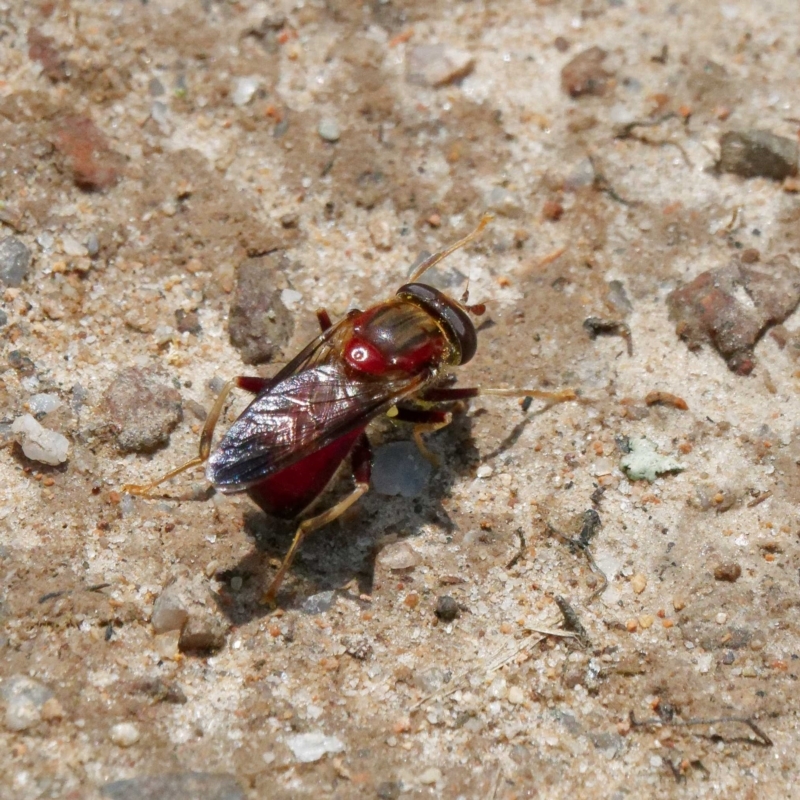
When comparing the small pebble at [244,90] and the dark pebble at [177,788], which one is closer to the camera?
the dark pebble at [177,788]

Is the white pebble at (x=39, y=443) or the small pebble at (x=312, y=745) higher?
the white pebble at (x=39, y=443)

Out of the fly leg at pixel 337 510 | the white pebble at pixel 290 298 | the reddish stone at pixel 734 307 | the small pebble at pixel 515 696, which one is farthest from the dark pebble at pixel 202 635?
the reddish stone at pixel 734 307

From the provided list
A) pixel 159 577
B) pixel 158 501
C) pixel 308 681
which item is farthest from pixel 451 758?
pixel 158 501

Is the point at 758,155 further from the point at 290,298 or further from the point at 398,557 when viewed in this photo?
the point at 398,557

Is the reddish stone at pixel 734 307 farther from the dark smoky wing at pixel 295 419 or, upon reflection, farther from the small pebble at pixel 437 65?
the small pebble at pixel 437 65

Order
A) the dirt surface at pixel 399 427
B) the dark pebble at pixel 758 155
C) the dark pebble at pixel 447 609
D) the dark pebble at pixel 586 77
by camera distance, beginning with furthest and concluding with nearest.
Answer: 1. the dark pebble at pixel 586 77
2. the dark pebble at pixel 758 155
3. the dark pebble at pixel 447 609
4. the dirt surface at pixel 399 427

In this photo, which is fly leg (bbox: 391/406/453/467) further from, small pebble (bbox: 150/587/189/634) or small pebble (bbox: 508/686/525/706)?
small pebble (bbox: 150/587/189/634)

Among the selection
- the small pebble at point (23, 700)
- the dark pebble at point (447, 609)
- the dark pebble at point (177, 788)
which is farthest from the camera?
the dark pebble at point (447, 609)

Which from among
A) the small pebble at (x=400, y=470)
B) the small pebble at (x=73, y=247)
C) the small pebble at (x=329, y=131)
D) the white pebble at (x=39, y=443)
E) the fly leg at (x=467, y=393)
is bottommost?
the small pebble at (x=400, y=470)
